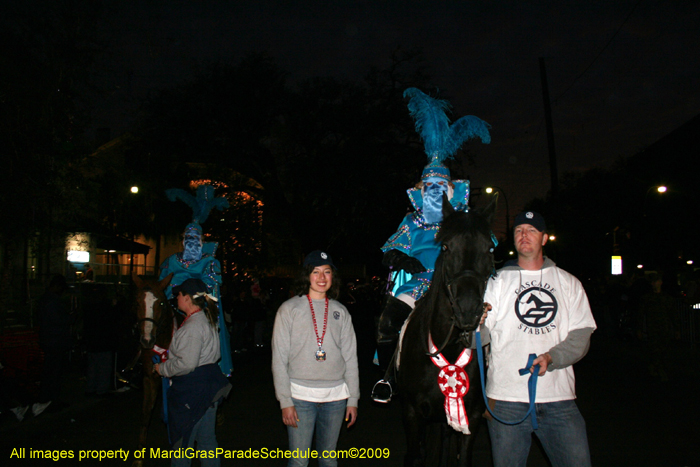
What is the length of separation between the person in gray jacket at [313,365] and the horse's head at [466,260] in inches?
35.3

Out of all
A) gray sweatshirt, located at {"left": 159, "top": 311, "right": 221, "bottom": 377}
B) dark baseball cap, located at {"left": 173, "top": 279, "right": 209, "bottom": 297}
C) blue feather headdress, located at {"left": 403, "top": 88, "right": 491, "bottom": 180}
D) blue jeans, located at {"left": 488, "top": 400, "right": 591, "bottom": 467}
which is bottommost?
blue jeans, located at {"left": 488, "top": 400, "right": 591, "bottom": 467}

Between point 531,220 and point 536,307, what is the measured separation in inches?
22.6

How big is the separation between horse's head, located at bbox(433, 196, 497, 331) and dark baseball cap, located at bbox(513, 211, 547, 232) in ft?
0.71

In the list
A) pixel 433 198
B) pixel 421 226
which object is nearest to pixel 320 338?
pixel 421 226

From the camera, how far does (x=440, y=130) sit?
625cm

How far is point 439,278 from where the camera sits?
14.6 feet

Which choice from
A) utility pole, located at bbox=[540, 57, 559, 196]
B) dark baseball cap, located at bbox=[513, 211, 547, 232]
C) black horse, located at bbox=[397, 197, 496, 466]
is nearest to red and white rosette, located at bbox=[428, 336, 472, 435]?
black horse, located at bbox=[397, 197, 496, 466]

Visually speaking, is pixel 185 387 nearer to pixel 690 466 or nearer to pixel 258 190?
pixel 690 466

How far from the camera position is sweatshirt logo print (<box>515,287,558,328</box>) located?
3.62 metres

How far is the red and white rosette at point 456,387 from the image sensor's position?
4438mm

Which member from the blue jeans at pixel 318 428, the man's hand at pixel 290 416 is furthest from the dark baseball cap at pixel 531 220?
the man's hand at pixel 290 416

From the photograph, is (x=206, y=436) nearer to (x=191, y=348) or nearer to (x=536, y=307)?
(x=191, y=348)

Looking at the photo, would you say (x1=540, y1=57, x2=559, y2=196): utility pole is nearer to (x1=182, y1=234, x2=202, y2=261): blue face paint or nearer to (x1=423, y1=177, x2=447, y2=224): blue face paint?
(x1=182, y1=234, x2=202, y2=261): blue face paint

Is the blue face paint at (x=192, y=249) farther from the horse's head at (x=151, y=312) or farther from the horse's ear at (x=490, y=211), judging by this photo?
the horse's ear at (x=490, y=211)
